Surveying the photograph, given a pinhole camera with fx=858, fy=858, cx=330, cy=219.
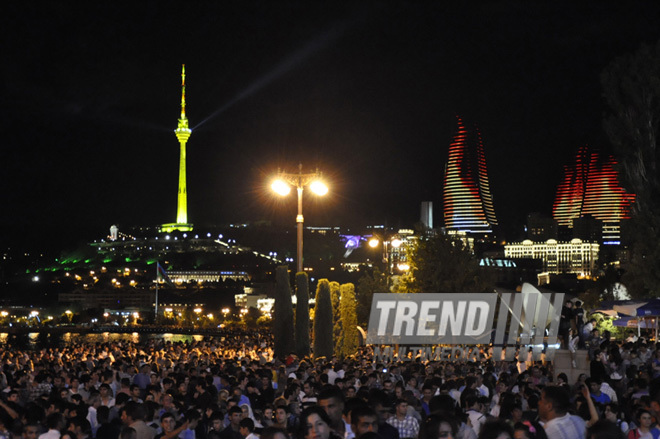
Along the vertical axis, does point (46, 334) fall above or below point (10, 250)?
below

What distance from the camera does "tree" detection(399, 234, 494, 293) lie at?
127ft

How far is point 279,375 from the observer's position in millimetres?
18016

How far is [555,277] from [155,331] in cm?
7411

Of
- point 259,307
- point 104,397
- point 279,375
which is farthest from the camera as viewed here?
point 259,307

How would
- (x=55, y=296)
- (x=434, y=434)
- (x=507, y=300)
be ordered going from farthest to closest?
1. (x=55, y=296)
2. (x=507, y=300)
3. (x=434, y=434)

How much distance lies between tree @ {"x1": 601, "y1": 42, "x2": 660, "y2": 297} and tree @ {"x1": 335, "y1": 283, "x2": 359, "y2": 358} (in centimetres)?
980

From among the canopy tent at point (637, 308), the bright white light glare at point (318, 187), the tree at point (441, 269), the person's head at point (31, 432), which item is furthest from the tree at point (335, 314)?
the person's head at point (31, 432)

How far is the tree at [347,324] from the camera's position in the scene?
97.0 ft

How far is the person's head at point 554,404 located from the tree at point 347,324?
2126 centimetres

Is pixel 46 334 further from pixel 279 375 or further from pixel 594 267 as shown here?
pixel 594 267

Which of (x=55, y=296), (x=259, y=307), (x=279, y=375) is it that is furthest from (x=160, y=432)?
(x=55, y=296)

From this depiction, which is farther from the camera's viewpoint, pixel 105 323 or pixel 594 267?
pixel 594 267

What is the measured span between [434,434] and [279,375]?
485 inches

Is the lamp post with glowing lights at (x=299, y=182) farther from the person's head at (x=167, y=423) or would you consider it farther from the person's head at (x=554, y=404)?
the person's head at (x=554, y=404)
